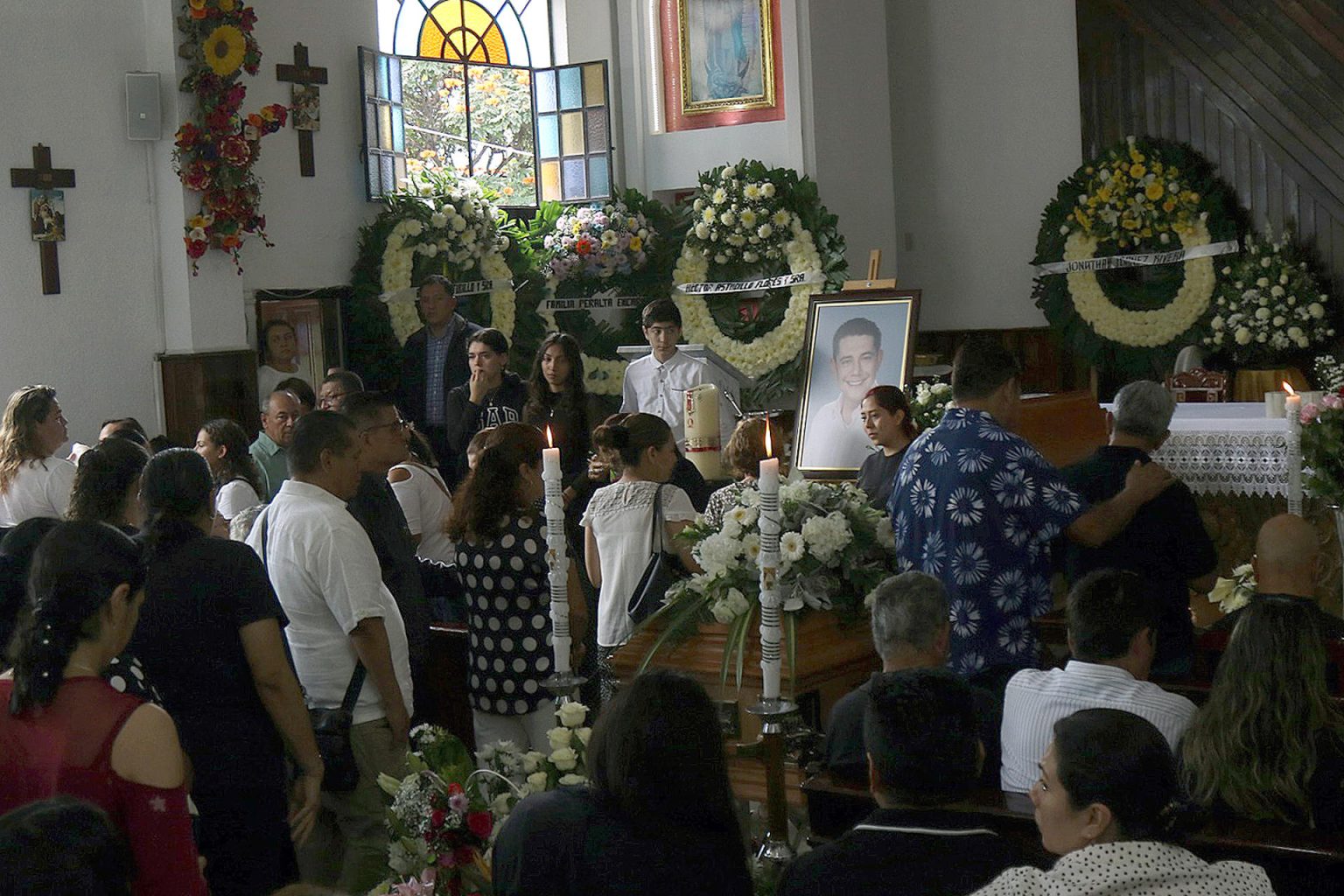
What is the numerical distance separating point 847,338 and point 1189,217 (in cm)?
488

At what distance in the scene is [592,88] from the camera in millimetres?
12461

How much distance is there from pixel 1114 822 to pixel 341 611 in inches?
92.1

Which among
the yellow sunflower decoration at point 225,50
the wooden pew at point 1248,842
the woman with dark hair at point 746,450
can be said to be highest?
the yellow sunflower decoration at point 225,50

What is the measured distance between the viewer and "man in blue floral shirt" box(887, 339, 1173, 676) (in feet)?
14.0

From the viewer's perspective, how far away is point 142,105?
931 cm

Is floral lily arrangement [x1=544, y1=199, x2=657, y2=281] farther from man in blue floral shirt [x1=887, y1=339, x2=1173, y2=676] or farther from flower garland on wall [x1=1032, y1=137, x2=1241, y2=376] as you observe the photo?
man in blue floral shirt [x1=887, y1=339, x2=1173, y2=676]

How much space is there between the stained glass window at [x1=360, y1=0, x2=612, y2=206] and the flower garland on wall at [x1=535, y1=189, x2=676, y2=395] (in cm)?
54

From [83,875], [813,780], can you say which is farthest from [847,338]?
[83,875]

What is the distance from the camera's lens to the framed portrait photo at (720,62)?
1229 centimetres

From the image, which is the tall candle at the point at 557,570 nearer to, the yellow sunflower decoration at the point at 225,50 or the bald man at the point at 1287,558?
the bald man at the point at 1287,558

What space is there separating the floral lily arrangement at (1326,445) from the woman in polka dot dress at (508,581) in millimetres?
2634

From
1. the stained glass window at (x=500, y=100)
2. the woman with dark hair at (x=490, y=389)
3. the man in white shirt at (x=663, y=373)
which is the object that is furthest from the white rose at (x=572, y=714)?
the stained glass window at (x=500, y=100)

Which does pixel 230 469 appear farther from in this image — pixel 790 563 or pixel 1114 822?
pixel 1114 822

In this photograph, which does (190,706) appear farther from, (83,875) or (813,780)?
(83,875)
